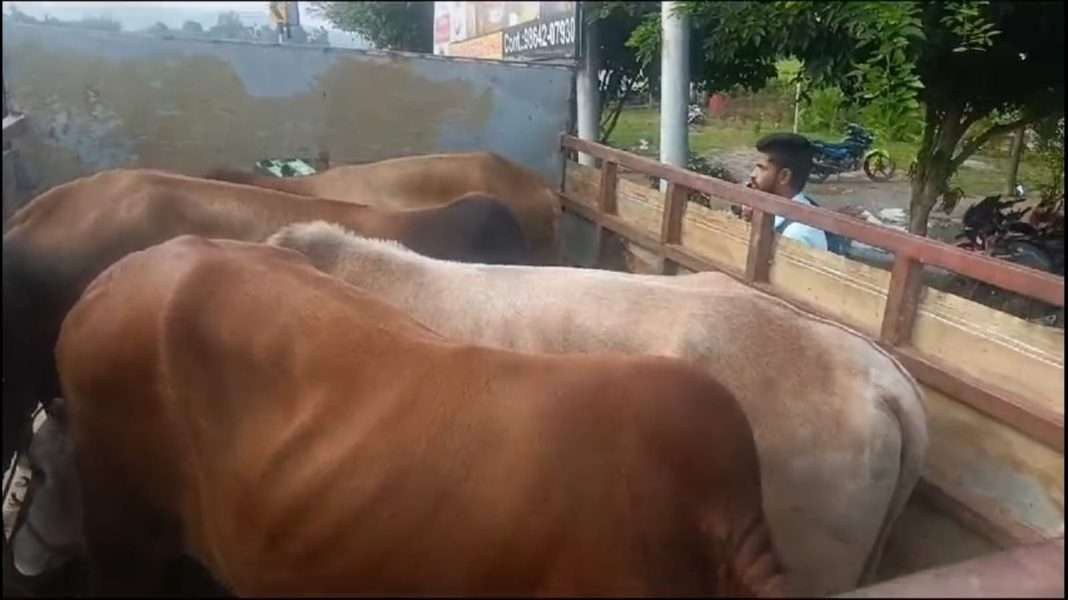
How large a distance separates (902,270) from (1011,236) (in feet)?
16.6

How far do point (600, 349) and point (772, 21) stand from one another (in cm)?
159

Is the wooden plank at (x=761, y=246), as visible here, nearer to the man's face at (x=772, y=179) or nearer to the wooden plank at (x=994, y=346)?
the wooden plank at (x=994, y=346)

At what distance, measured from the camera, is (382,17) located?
216cm

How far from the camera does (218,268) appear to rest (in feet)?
6.23

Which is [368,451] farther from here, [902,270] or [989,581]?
[902,270]

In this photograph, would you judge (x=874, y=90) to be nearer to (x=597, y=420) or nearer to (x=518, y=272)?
(x=518, y=272)

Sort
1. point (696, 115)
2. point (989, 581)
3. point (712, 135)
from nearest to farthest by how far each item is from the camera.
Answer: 1. point (989, 581)
2. point (696, 115)
3. point (712, 135)

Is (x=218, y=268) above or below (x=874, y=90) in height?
below

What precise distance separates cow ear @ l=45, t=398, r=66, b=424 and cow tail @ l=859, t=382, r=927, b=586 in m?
1.76

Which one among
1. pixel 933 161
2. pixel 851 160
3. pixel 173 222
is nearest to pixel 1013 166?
pixel 851 160

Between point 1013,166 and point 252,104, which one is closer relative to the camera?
point 252,104

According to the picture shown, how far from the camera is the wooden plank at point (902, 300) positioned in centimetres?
229

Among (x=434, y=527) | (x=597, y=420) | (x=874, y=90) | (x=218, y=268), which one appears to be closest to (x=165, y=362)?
(x=218, y=268)

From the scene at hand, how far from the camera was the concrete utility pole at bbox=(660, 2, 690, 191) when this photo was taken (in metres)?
3.33
